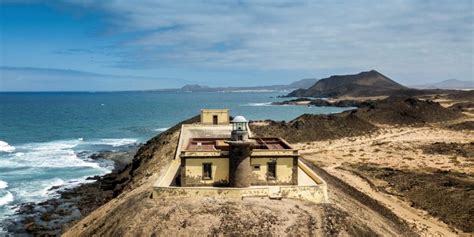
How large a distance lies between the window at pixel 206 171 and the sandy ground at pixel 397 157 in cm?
1238

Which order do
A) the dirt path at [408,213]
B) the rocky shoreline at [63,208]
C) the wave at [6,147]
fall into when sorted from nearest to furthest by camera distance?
the dirt path at [408,213], the rocky shoreline at [63,208], the wave at [6,147]

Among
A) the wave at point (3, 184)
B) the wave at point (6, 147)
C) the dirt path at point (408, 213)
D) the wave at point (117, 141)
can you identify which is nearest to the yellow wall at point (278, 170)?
the dirt path at point (408, 213)

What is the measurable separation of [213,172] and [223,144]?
2.82 meters

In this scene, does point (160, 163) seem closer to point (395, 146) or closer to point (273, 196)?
point (273, 196)

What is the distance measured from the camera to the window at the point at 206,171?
→ 24.5 m

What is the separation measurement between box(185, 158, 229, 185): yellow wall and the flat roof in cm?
118

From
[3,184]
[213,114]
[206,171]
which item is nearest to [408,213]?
[206,171]

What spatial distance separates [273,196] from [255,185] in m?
1.61

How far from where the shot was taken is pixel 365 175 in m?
38.9

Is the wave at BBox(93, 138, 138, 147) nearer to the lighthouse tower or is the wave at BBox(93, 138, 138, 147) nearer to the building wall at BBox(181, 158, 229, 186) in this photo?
the building wall at BBox(181, 158, 229, 186)

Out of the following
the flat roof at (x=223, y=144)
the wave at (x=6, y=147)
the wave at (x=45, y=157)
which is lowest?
the wave at (x=45, y=157)

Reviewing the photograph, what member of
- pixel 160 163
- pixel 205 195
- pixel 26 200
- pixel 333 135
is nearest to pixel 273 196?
pixel 205 195

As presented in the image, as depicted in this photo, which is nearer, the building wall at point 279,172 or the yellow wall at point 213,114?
the building wall at point 279,172

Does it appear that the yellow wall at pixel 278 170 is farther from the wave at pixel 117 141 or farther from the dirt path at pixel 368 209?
the wave at pixel 117 141
